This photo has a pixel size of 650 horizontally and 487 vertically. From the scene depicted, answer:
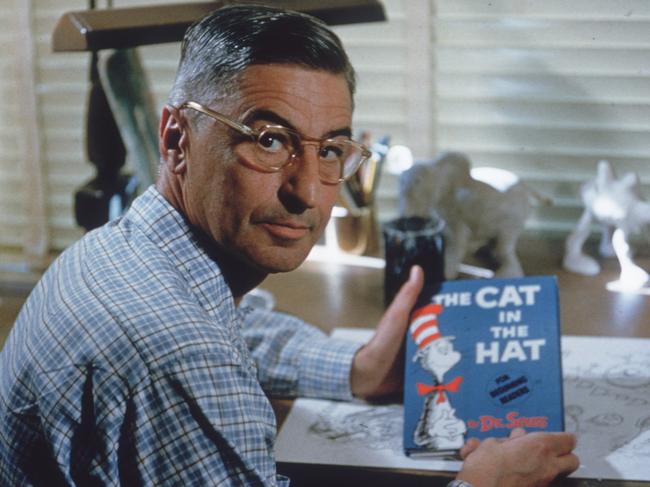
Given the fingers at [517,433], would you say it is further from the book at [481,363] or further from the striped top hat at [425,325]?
the striped top hat at [425,325]

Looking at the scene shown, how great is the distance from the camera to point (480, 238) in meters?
1.63

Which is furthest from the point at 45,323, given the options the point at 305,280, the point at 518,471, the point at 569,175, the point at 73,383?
the point at 569,175

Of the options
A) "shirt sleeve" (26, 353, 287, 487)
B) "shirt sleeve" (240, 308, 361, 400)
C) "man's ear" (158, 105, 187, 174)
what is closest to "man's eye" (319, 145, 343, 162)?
"man's ear" (158, 105, 187, 174)

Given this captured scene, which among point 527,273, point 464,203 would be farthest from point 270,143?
point 527,273

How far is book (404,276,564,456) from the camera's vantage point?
115cm

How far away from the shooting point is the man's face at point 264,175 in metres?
0.95

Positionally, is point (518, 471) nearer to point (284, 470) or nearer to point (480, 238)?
point (284, 470)

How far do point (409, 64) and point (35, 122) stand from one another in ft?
2.54

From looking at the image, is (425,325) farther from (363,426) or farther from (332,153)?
(332,153)

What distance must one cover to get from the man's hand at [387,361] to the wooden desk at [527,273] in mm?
102

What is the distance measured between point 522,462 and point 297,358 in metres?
0.36

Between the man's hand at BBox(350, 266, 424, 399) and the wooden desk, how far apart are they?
0.10 m

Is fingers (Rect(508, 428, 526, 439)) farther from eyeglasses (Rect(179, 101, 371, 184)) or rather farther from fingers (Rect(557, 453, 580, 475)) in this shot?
eyeglasses (Rect(179, 101, 371, 184))

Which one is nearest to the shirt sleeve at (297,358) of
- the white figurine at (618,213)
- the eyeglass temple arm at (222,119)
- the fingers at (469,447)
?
the fingers at (469,447)
